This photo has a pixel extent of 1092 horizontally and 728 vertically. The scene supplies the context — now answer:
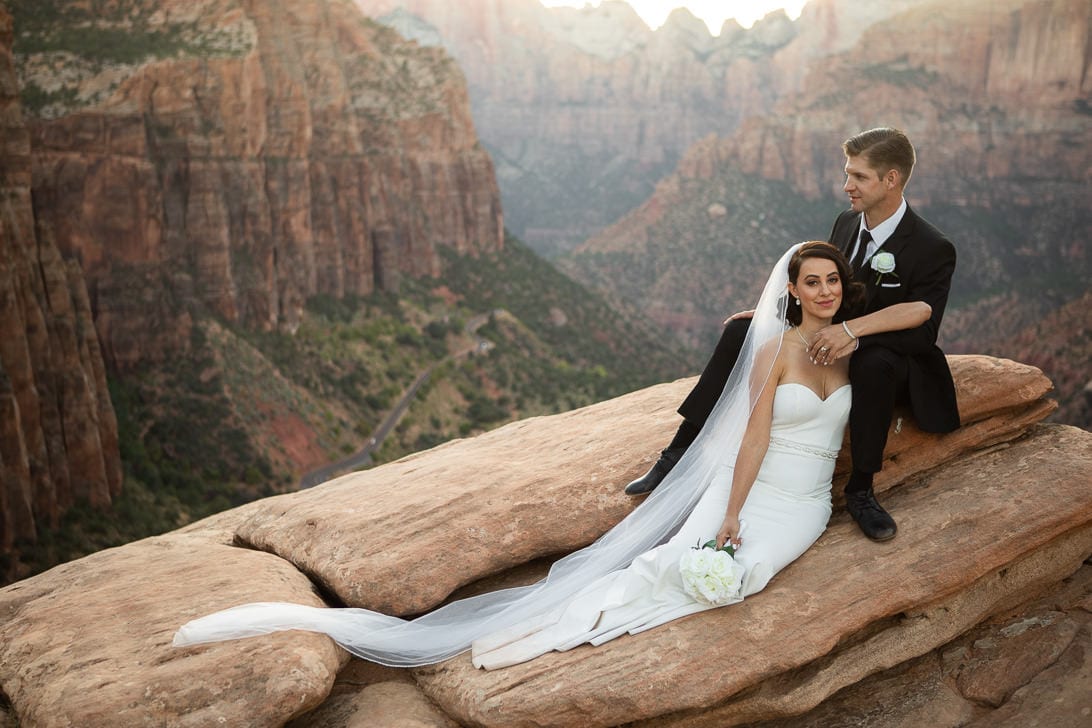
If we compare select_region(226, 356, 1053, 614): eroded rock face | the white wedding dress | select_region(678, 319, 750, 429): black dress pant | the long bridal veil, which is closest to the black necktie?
the long bridal veil

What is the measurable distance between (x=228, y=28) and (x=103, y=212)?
15.0 meters

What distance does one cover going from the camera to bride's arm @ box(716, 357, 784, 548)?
762cm

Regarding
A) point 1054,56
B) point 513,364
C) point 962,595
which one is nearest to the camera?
point 962,595

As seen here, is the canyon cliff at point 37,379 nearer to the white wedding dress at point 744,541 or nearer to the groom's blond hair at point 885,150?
the white wedding dress at point 744,541

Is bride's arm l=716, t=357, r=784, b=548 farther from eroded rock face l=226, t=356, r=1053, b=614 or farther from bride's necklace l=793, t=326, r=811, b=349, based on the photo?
eroded rock face l=226, t=356, r=1053, b=614

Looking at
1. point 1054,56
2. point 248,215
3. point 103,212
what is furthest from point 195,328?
point 1054,56

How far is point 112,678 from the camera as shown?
7.41 metres

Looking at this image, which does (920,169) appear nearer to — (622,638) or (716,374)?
(716,374)

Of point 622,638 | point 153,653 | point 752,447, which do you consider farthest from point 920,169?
point 153,653

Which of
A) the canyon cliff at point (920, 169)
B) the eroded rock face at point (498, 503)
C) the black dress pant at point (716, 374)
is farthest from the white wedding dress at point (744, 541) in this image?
the canyon cliff at point (920, 169)

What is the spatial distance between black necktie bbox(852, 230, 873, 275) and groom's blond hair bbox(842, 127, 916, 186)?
1.96 feet

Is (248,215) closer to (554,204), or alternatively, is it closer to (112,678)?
(112,678)

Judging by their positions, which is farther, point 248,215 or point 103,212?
point 248,215

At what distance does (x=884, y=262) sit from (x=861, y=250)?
0.41 metres
